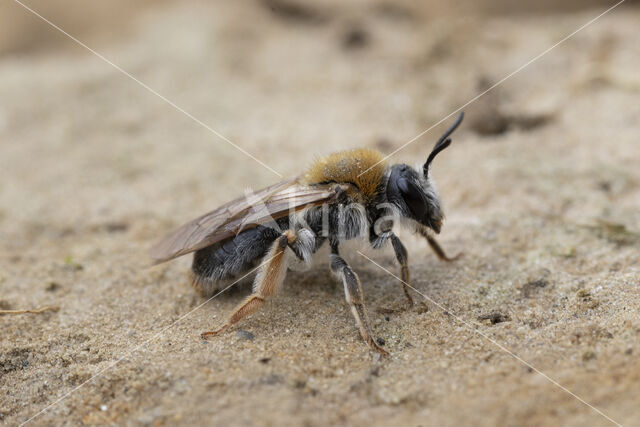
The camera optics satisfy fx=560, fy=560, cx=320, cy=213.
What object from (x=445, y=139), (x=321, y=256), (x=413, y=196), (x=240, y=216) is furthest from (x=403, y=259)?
(x=240, y=216)

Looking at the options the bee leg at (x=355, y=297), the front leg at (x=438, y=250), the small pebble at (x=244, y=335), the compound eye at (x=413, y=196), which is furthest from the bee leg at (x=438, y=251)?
the small pebble at (x=244, y=335)

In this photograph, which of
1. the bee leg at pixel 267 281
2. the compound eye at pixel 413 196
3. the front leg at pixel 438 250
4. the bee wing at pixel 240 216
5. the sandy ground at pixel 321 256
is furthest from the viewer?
the front leg at pixel 438 250

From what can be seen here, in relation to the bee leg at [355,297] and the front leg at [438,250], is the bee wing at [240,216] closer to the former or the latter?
the bee leg at [355,297]

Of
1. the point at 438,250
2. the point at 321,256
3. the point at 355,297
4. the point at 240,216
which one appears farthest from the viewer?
the point at 438,250

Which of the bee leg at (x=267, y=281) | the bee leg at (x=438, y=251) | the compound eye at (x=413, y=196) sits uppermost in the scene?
the compound eye at (x=413, y=196)

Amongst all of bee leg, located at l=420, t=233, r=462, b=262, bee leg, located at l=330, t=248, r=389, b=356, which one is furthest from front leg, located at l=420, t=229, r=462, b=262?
bee leg, located at l=330, t=248, r=389, b=356

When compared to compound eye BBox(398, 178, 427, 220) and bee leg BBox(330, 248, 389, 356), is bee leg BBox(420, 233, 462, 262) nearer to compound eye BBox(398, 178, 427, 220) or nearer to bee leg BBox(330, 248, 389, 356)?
compound eye BBox(398, 178, 427, 220)

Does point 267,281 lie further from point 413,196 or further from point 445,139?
point 445,139

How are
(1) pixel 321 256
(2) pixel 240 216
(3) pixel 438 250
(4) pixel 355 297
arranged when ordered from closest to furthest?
(4) pixel 355 297 → (2) pixel 240 216 → (1) pixel 321 256 → (3) pixel 438 250
